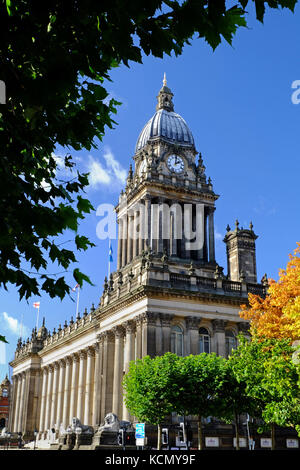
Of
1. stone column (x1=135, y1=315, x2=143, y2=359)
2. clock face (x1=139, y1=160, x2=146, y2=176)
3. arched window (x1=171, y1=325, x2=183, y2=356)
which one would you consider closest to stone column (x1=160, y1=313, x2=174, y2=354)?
arched window (x1=171, y1=325, x2=183, y2=356)

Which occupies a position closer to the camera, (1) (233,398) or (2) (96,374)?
(1) (233,398)

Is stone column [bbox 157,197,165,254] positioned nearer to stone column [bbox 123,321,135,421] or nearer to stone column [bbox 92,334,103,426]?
stone column [bbox 92,334,103,426]

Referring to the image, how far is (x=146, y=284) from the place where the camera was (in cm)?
4691

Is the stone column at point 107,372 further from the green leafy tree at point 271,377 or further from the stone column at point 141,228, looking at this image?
the green leafy tree at point 271,377

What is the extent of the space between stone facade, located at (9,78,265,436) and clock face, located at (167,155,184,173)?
0.14m

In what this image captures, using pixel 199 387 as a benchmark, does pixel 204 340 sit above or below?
above

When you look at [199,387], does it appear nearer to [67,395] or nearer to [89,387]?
[89,387]

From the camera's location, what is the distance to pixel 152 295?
46.9 meters

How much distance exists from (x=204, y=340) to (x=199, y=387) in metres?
13.4

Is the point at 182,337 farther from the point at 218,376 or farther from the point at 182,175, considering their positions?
the point at 182,175

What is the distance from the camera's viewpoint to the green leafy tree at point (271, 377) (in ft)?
89.4

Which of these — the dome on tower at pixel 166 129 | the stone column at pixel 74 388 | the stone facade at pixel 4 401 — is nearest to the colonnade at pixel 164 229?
the dome on tower at pixel 166 129

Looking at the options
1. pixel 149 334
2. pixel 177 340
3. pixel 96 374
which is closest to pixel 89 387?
pixel 96 374

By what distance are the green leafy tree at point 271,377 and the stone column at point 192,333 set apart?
386 inches
